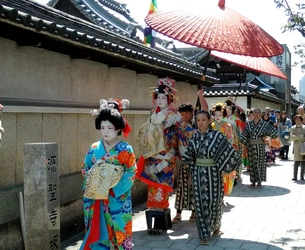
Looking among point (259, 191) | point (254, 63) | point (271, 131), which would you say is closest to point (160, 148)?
point (254, 63)

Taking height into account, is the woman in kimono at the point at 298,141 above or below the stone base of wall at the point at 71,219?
above

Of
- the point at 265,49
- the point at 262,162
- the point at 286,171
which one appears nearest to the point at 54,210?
the point at 265,49

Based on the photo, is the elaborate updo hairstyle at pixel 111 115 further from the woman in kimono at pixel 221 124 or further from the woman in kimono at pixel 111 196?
the woman in kimono at pixel 221 124

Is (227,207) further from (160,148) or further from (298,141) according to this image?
(298,141)

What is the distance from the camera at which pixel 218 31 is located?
5699mm

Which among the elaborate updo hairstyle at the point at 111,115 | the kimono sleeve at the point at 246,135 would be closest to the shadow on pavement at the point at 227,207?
the kimono sleeve at the point at 246,135

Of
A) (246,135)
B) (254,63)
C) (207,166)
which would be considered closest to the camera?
(207,166)

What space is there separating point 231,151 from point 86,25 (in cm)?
380

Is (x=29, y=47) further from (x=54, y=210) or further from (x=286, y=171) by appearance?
(x=286, y=171)

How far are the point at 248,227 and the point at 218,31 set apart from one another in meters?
3.50

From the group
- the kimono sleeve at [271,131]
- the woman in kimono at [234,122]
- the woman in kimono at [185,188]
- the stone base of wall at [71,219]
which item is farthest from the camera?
the woman in kimono at [234,122]

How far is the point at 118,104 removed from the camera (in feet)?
16.9

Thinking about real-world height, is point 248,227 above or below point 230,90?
below

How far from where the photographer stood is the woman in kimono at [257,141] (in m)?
11.2
